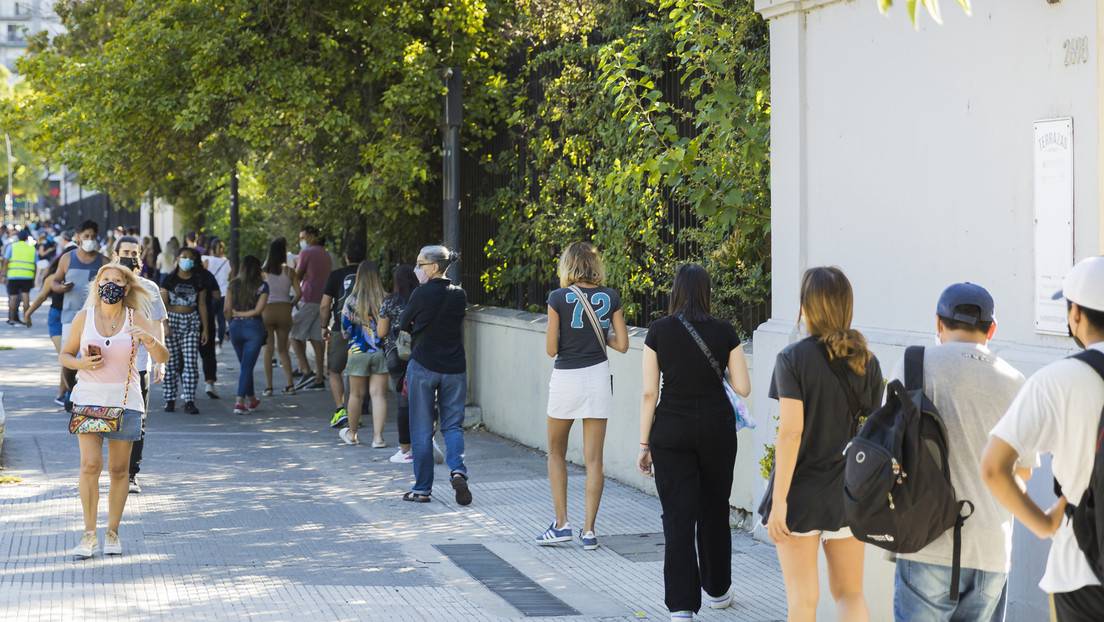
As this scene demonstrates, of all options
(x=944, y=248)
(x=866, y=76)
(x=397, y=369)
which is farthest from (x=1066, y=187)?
(x=397, y=369)

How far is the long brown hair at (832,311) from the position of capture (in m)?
5.05

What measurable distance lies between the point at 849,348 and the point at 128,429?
14.8 feet

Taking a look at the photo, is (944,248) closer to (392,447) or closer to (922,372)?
(922,372)

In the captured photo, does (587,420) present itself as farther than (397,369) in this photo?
No

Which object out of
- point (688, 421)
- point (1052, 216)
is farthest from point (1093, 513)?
point (688, 421)

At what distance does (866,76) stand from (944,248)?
3.82 feet

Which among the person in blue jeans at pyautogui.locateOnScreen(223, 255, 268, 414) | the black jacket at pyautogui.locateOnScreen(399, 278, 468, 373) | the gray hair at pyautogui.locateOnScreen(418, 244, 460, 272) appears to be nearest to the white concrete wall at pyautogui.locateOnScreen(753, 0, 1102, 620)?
the black jacket at pyautogui.locateOnScreen(399, 278, 468, 373)

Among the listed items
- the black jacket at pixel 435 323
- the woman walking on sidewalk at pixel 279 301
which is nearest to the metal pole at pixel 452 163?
the black jacket at pixel 435 323

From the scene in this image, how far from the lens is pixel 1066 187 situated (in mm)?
5914

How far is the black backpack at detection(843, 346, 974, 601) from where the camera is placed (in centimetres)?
441

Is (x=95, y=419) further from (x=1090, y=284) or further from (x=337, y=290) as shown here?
(x=337, y=290)

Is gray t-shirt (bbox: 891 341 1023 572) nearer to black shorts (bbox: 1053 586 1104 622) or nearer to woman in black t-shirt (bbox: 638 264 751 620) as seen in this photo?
black shorts (bbox: 1053 586 1104 622)

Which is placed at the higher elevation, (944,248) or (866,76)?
(866,76)

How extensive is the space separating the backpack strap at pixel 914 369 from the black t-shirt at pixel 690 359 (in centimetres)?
204
